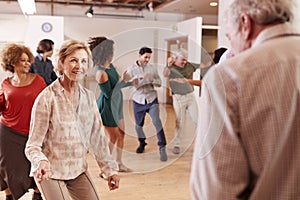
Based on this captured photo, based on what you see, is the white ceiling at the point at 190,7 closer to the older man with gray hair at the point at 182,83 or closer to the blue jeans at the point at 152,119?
the blue jeans at the point at 152,119

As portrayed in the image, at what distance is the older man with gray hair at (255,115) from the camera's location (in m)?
1.05

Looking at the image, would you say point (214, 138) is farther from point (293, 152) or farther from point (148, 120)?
point (148, 120)

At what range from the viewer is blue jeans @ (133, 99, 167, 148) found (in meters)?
1.80

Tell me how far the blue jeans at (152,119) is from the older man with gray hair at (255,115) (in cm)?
68

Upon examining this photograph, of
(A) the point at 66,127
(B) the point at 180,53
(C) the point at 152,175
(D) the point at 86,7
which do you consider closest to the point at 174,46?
(B) the point at 180,53

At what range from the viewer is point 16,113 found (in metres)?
3.38

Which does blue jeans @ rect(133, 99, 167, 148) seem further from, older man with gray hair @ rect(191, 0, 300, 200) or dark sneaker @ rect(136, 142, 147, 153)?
older man with gray hair @ rect(191, 0, 300, 200)

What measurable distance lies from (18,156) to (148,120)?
206 centimetres

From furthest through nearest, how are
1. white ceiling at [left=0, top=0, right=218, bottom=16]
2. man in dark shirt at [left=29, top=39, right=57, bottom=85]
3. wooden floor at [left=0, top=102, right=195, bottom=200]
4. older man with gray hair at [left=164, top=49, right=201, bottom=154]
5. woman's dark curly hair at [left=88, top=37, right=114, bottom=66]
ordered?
white ceiling at [left=0, top=0, right=218, bottom=16], man in dark shirt at [left=29, top=39, right=57, bottom=85], wooden floor at [left=0, top=102, right=195, bottom=200], older man with gray hair at [left=164, top=49, right=201, bottom=154], woman's dark curly hair at [left=88, top=37, right=114, bottom=66]

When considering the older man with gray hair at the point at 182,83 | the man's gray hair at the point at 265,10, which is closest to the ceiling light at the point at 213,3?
the older man with gray hair at the point at 182,83

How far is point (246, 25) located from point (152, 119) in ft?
2.98

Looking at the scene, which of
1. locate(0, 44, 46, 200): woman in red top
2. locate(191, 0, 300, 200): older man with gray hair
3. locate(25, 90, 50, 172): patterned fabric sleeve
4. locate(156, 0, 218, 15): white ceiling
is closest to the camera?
locate(191, 0, 300, 200): older man with gray hair

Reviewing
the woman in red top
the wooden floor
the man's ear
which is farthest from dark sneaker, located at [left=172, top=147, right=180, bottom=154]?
the woman in red top

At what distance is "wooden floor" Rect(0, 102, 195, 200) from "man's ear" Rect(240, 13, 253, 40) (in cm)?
68
